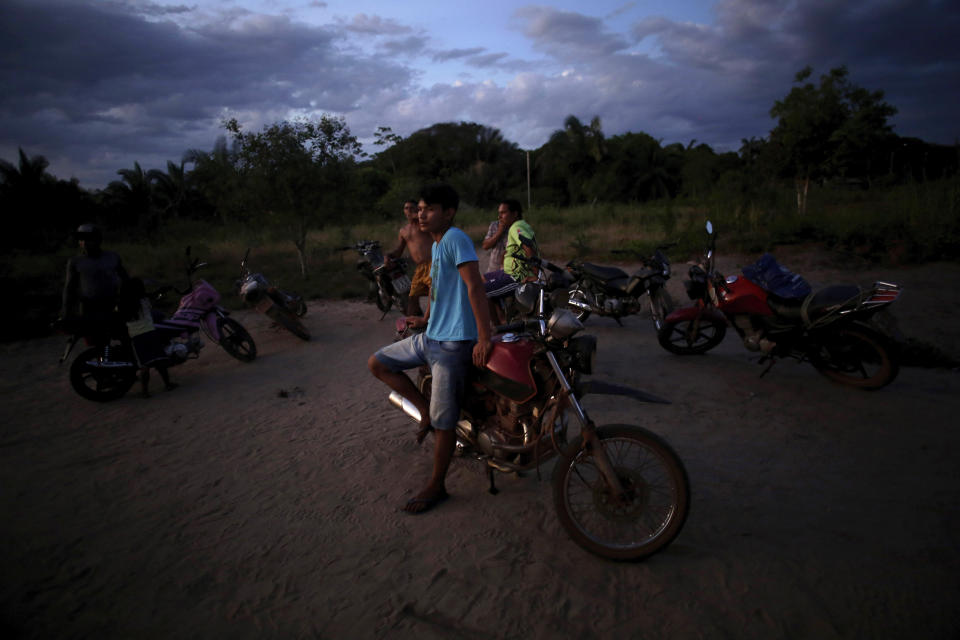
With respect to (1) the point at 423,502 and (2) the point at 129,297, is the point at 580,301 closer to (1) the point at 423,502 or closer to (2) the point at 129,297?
(1) the point at 423,502

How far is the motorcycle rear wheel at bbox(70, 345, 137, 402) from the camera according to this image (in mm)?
5000

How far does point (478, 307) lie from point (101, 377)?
473cm

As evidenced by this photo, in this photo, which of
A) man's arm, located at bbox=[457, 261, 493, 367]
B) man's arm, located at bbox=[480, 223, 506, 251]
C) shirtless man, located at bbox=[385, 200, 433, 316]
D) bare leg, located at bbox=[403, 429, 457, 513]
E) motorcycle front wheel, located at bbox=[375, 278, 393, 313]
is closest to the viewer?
man's arm, located at bbox=[457, 261, 493, 367]

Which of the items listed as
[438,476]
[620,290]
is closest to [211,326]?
[438,476]

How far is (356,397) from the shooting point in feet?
16.3

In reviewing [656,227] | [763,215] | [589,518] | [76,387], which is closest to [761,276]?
[589,518]

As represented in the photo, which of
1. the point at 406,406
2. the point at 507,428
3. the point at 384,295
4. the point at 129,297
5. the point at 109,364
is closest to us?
the point at 507,428

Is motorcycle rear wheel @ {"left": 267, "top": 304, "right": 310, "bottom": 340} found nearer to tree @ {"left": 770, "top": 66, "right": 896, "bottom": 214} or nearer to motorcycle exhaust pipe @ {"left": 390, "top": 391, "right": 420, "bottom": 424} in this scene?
motorcycle exhaust pipe @ {"left": 390, "top": 391, "right": 420, "bottom": 424}

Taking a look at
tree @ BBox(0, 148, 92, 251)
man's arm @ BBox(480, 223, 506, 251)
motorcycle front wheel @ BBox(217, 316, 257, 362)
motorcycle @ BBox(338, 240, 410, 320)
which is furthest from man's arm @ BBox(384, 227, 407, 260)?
tree @ BBox(0, 148, 92, 251)

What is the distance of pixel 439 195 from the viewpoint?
9.09 feet

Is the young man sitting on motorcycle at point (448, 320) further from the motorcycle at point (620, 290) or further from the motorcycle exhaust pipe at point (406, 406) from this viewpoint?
the motorcycle at point (620, 290)

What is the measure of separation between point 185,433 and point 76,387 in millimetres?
1640

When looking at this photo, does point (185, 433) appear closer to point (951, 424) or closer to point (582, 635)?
point (582, 635)

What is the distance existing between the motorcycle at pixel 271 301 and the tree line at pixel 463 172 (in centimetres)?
443
